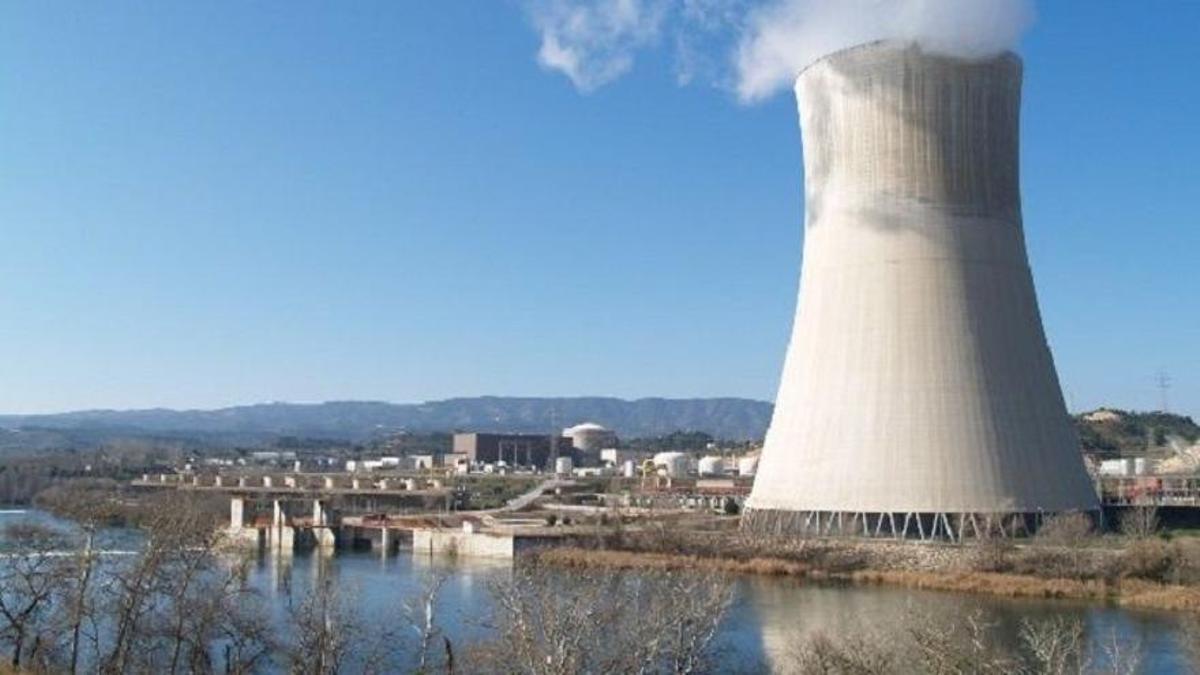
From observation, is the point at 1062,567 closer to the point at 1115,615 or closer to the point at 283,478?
the point at 1115,615

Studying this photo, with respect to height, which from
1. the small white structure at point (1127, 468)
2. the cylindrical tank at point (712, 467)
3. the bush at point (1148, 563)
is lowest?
the bush at point (1148, 563)

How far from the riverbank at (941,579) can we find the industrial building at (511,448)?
73331mm

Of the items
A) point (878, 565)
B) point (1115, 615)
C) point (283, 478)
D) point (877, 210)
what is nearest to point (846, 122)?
point (877, 210)

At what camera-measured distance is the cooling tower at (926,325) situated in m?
23.1

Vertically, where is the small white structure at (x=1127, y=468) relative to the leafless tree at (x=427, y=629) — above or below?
above

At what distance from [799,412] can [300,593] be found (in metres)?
9.80

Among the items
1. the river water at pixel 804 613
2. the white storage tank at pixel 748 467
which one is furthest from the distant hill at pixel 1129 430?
the river water at pixel 804 613

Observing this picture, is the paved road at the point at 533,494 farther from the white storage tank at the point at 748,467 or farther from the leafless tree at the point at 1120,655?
the leafless tree at the point at 1120,655

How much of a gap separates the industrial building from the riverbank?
73331mm

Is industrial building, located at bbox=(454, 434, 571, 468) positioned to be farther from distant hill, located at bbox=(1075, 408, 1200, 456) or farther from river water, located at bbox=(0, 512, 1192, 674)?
river water, located at bbox=(0, 512, 1192, 674)

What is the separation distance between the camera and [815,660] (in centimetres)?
1137

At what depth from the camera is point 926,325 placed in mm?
23156

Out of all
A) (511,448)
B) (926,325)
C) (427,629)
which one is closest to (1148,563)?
(926,325)

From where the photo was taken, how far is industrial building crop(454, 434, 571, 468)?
10138 cm
